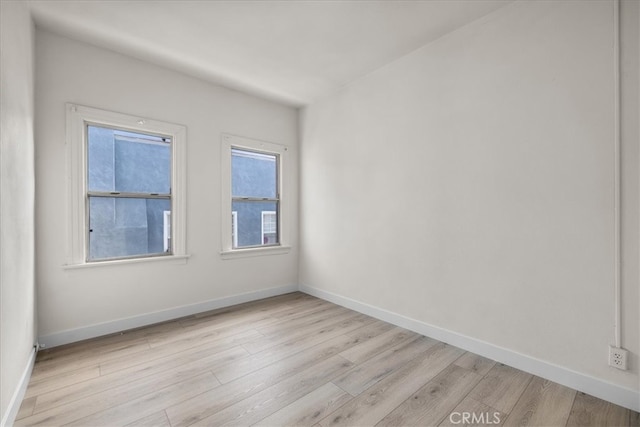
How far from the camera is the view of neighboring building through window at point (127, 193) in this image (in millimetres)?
2672

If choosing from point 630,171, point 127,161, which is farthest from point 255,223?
point 630,171

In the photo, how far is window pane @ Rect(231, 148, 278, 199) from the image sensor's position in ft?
11.9

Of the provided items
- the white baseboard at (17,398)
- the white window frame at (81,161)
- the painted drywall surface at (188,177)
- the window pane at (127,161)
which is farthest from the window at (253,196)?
the white baseboard at (17,398)

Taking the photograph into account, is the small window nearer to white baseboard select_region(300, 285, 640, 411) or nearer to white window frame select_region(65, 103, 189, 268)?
white window frame select_region(65, 103, 189, 268)

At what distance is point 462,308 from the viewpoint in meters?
2.43

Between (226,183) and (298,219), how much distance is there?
120cm

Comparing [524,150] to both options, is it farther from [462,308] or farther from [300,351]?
[300,351]

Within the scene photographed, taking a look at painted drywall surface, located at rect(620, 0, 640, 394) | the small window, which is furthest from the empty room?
the small window

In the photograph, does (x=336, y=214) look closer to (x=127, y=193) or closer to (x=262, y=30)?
(x=262, y=30)

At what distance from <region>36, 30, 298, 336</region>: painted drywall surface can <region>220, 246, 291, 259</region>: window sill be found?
69 millimetres

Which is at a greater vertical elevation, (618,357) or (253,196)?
(253,196)

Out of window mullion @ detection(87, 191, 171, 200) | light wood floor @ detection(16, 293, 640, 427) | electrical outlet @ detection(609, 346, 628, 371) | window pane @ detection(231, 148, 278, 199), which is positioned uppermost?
window pane @ detection(231, 148, 278, 199)

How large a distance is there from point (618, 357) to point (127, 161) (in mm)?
4137

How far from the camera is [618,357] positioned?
1.70 metres
